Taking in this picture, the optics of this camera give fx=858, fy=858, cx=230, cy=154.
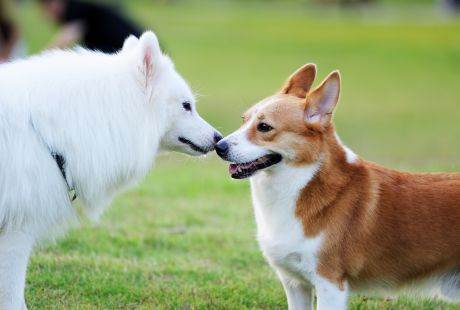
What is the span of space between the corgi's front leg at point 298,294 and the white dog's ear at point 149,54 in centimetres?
158

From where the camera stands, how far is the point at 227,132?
51.7 ft

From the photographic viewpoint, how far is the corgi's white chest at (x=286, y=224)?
5234 mm

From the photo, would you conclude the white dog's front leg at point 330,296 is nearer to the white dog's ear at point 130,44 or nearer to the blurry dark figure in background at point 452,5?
the white dog's ear at point 130,44

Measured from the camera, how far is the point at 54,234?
5.63 metres

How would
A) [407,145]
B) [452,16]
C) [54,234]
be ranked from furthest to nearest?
1. [452,16]
2. [407,145]
3. [54,234]

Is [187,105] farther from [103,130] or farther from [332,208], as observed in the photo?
[332,208]

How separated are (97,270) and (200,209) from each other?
2641 millimetres

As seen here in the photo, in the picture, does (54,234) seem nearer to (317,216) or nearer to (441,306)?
(317,216)

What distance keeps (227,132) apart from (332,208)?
10.5m

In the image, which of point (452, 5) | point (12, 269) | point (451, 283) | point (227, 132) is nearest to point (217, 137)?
point (12, 269)

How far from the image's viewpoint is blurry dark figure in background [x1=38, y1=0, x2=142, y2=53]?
550 inches

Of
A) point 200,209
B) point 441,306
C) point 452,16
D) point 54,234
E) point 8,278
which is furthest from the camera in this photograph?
point 452,16

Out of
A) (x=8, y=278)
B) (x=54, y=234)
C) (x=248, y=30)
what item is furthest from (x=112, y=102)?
(x=248, y=30)

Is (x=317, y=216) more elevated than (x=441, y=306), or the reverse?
(x=317, y=216)
